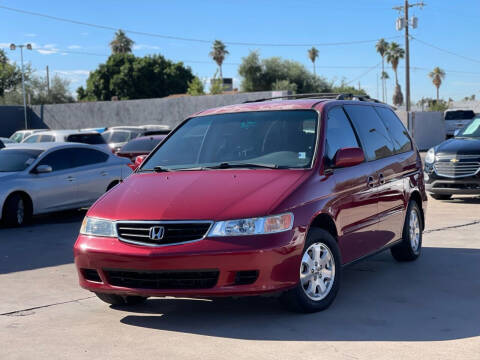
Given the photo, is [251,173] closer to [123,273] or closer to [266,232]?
[266,232]

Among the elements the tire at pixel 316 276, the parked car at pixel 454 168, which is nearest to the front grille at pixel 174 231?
the tire at pixel 316 276

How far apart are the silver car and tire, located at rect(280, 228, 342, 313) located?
24.5 feet

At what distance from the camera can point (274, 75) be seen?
206 feet

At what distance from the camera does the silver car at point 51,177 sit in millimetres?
12070

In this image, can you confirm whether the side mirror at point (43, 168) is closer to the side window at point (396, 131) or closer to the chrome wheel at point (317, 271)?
the side window at point (396, 131)

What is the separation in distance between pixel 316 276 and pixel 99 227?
1778 millimetres

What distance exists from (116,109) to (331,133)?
39870 mm

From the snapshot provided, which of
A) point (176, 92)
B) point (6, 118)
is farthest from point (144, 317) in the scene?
point (176, 92)

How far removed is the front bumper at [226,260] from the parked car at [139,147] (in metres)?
13.5

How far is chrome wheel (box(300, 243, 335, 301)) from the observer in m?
5.71

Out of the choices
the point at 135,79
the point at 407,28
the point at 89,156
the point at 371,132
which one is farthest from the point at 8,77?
the point at 371,132

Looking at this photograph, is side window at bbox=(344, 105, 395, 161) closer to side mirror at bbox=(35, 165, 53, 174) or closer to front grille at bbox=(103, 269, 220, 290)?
front grille at bbox=(103, 269, 220, 290)

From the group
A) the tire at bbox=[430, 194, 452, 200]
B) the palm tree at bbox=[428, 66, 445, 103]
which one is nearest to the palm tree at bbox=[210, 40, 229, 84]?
the palm tree at bbox=[428, 66, 445, 103]

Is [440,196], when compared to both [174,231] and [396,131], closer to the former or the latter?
[396,131]
